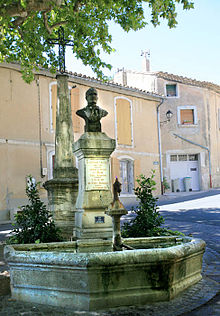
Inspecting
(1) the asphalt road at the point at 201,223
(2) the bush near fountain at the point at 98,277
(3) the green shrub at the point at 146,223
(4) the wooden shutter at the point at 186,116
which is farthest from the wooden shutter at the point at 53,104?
(2) the bush near fountain at the point at 98,277

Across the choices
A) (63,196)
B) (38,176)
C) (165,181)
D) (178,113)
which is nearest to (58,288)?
(63,196)

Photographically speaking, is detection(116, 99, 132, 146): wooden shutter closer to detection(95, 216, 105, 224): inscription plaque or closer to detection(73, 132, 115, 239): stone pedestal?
detection(73, 132, 115, 239): stone pedestal

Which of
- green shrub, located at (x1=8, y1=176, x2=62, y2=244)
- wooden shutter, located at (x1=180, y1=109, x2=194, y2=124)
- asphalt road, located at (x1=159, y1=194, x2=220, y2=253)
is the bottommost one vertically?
asphalt road, located at (x1=159, y1=194, x2=220, y2=253)

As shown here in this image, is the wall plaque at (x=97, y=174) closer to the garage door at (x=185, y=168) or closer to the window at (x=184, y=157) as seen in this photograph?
the garage door at (x=185, y=168)

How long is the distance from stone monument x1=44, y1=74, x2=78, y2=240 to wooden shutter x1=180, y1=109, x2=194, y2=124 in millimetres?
17001

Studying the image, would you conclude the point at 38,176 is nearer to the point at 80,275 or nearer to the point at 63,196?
the point at 63,196

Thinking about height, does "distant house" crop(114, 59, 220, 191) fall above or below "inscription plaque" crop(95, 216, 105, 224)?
above

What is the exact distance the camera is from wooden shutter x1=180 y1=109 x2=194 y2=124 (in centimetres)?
2348

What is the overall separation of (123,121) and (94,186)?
12.7 m

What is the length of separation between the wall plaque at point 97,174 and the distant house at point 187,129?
54.8 feet

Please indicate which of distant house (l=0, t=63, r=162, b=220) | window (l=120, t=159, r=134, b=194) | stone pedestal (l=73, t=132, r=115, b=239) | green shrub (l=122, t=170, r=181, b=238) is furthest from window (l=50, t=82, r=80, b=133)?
green shrub (l=122, t=170, r=181, b=238)

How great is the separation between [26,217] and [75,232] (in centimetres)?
93

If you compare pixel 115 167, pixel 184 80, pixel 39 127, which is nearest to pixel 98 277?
pixel 39 127

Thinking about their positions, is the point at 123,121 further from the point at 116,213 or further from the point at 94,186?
the point at 116,213
